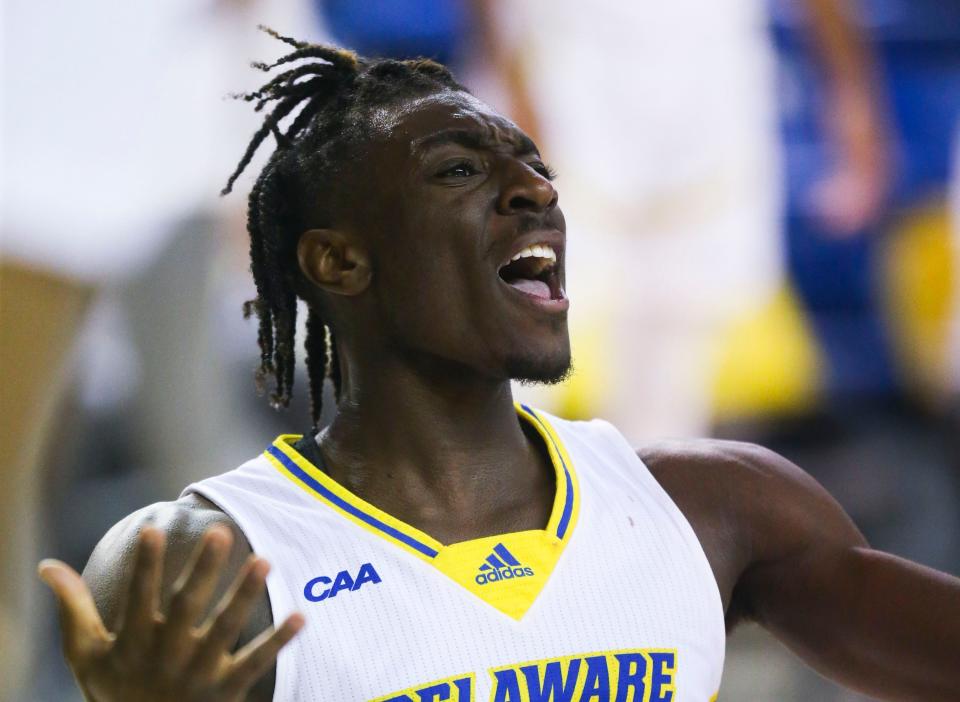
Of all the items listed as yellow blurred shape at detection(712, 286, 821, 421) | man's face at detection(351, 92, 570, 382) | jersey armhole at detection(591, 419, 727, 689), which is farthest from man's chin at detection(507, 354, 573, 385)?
yellow blurred shape at detection(712, 286, 821, 421)

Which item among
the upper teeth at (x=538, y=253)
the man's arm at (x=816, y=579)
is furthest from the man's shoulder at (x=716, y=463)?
the upper teeth at (x=538, y=253)

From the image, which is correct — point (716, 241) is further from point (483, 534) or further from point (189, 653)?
point (189, 653)

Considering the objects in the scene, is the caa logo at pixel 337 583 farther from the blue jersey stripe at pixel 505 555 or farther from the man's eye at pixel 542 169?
the man's eye at pixel 542 169

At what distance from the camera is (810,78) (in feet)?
22.2

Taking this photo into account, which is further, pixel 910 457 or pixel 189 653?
pixel 910 457

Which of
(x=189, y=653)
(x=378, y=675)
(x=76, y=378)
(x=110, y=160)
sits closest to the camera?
(x=189, y=653)

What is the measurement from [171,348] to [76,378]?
1.34ft

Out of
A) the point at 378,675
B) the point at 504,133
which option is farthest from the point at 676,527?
the point at 504,133

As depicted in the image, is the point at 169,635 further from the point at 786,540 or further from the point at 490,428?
the point at 786,540

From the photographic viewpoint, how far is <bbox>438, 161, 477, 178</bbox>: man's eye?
2609 mm

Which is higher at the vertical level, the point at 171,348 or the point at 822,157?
the point at 822,157

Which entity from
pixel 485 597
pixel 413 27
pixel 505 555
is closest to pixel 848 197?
pixel 413 27

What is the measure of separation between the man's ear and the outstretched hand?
94 centimetres

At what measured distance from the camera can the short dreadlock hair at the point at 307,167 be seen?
278 cm
